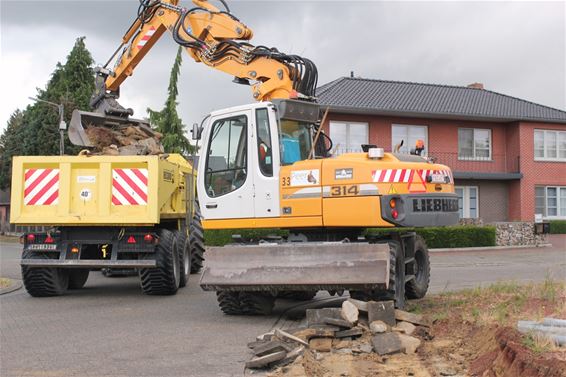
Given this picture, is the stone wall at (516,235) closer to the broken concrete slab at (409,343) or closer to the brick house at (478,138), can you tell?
the brick house at (478,138)

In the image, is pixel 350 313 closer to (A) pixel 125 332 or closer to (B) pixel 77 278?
(A) pixel 125 332

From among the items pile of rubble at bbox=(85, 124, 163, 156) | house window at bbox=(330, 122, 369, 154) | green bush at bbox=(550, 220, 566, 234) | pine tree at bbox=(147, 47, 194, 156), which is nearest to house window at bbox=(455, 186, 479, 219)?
green bush at bbox=(550, 220, 566, 234)

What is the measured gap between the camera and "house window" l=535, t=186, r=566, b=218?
3300 centimetres

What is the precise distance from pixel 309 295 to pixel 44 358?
5118mm

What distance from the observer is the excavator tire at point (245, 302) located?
388 inches

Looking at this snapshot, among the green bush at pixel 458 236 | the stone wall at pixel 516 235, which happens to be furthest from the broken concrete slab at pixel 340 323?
the stone wall at pixel 516 235

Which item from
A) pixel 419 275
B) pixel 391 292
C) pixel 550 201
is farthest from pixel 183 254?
pixel 550 201

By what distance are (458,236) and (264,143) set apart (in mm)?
17311

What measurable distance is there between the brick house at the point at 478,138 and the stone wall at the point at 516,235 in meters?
4.42

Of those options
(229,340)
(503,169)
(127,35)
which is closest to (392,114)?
(503,169)

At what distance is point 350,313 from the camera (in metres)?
7.71

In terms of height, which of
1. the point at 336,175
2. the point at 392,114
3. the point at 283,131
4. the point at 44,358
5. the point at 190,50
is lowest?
the point at 44,358

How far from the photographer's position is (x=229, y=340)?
27.0 feet

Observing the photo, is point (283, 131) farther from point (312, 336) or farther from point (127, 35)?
point (127, 35)
